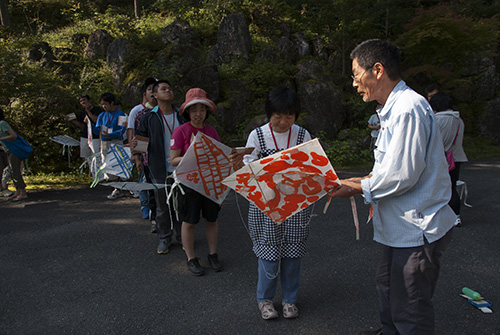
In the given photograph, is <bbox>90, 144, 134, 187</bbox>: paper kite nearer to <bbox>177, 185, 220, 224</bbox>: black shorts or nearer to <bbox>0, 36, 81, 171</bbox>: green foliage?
<bbox>177, 185, 220, 224</bbox>: black shorts

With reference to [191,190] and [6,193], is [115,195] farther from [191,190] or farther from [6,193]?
[191,190]

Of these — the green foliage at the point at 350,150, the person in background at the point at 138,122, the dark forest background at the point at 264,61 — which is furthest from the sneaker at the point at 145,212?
the green foliage at the point at 350,150

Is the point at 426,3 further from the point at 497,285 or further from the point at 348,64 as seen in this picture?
the point at 497,285

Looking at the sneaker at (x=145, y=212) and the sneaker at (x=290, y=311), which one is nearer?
the sneaker at (x=290, y=311)

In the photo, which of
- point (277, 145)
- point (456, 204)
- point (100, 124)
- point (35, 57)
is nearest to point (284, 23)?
point (35, 57)

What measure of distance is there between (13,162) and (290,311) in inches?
229

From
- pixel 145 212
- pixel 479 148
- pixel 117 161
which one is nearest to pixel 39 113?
pixel 117 161

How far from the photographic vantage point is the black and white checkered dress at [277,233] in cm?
250

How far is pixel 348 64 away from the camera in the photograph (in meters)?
13.0

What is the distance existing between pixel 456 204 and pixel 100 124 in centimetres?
567

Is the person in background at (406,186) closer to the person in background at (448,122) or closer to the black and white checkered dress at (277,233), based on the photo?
the black and white checkered dress at (277,233)

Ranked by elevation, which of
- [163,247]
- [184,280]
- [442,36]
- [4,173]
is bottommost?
[184,280]

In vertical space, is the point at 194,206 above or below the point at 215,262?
above

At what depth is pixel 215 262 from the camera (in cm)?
345
